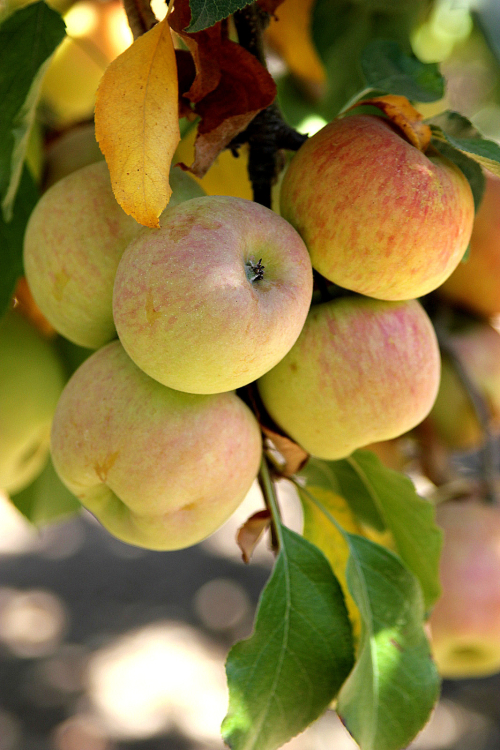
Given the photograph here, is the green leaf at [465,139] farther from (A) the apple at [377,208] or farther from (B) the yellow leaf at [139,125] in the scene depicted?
(B) the yellow leaf at [139,125]

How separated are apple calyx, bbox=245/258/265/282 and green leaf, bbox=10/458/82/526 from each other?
24.0 inches

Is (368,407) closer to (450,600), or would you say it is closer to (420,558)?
(420,558)

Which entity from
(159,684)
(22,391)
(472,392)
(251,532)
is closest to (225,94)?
(251,532)

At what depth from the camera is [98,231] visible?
524mm

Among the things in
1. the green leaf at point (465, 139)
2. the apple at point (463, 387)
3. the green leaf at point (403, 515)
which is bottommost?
the apple at point (463, 387)

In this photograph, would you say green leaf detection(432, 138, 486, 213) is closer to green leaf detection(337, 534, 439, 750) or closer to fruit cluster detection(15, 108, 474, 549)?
fruit cluster detection(15, 108, 474, 549)

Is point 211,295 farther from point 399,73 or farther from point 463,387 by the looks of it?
point 463,387

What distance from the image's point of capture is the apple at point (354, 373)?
1.73 feet

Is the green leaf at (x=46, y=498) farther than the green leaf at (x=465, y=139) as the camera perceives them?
Yes

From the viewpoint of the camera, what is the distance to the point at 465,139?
0.49 meters

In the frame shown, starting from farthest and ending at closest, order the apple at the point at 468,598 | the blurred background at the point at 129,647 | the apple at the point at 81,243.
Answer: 1. the blurred background at the point at 129,647
2. the apple at the point at 468,598
3. the apple at the point at 81,243

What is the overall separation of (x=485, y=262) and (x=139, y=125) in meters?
0.66

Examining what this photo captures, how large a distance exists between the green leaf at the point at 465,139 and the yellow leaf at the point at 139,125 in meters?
0.21

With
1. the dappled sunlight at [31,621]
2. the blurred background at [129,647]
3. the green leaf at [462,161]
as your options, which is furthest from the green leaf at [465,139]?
the dappled sunlight at [31,621]
